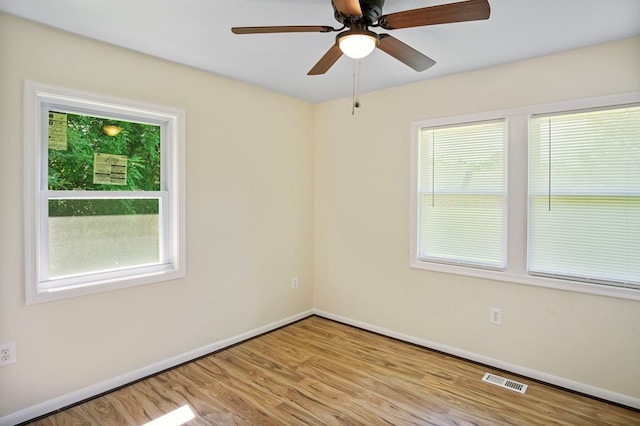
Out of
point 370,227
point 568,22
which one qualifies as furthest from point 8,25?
point 568,22

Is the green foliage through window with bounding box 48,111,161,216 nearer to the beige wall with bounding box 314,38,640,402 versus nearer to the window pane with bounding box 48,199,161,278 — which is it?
the window pane with bounding box 48,199,161,278

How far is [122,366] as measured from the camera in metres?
2.60

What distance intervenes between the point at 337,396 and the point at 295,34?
2488 mm

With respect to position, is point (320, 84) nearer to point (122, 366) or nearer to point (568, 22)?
point (568, 22)

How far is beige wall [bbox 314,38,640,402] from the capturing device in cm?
247

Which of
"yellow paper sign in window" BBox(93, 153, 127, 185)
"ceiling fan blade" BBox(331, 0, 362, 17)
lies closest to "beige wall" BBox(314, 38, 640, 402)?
"ceiling fan blade" BBox(331, 0, 362, 17)

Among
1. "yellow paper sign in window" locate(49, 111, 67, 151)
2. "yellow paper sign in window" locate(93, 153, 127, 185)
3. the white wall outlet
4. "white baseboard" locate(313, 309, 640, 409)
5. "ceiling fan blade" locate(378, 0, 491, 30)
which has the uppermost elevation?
"ceiling fan blade" locate(378, 0, 491, 30)

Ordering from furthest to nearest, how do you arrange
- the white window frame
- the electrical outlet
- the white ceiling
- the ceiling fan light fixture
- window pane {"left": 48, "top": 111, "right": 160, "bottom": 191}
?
the white window frame → window pane {"left": 48, "top": 111, "right": 160, "bottom": 191} → the electrical outlet → the white ceiling → the ceiling fan light fixture

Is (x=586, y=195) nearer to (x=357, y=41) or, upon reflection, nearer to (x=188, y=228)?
(x=357, y=41)

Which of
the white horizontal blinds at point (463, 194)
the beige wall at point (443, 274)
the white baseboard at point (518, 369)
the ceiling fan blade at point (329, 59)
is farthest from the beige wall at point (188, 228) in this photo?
the white horizontal blinds at point (463, 194)

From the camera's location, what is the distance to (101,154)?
257 centimetres

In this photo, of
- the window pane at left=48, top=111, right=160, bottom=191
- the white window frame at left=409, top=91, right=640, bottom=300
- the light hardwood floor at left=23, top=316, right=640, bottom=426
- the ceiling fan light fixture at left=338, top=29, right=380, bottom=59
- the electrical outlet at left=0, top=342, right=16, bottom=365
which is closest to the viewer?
the ceiling fan light fixture at left=338, top=29, right=380, bottom=59

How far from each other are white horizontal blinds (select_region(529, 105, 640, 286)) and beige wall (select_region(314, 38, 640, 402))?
18 centimetres

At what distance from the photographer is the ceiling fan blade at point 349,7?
5.09ft
